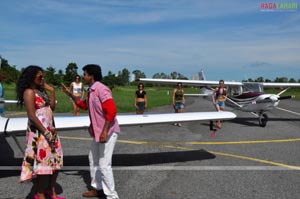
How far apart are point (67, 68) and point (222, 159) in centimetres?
10562

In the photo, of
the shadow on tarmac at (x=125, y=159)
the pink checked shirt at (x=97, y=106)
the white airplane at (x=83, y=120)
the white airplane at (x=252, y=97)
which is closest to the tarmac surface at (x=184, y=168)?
the shadow on tarmac at (x=125, y=159)

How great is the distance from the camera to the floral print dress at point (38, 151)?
3441 millimetres

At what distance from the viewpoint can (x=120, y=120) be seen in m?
5.03

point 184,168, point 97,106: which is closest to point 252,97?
point 184,168

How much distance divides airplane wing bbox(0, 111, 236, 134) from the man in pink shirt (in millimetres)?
999

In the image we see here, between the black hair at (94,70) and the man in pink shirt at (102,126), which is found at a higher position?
the black hair at (94,70)

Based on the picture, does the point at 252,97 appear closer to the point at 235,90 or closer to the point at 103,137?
the point at 235,90

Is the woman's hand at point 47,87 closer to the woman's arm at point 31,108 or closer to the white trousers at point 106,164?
the woman's arm at point 31,108

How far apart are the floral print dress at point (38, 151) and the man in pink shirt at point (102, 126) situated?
55 cm

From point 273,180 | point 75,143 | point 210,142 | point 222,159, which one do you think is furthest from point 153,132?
point 273,180

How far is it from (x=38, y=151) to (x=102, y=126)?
2.61 ft

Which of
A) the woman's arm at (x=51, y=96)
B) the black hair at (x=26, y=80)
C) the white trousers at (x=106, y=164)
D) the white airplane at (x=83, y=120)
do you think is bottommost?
the white trousers at (x=106, y=164)

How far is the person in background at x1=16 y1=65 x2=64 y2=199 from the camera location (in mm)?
3408

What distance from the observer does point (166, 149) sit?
6961 millimetres
